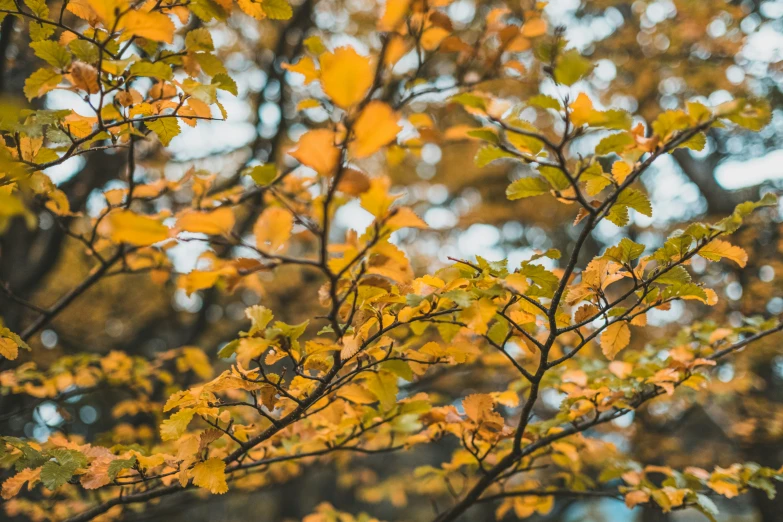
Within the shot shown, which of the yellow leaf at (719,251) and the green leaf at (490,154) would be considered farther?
the yellow leaf at (719,251)

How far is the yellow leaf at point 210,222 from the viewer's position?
0.65 metres

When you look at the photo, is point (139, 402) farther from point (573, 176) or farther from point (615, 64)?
point (615, 64)

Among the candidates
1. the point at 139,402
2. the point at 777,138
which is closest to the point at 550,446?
the point at 139,402

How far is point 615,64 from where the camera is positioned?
4.55 m

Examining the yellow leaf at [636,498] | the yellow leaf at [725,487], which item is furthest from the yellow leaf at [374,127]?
the yellow leaf at [725,487]

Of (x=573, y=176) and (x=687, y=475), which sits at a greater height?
(x=573, y=176)

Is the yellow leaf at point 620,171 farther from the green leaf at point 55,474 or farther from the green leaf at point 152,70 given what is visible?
the green leaf at point 55,474

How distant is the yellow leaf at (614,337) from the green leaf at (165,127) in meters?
1.19

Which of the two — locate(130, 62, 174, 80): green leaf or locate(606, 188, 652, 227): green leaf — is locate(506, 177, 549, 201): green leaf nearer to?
locate(606, 188, 652, 227): green leaf

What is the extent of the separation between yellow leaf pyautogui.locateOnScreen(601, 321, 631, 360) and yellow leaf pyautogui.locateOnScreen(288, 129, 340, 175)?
863 mm

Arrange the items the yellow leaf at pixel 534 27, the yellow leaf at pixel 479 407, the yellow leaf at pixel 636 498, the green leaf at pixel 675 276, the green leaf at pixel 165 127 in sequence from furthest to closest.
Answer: the yellow leaf at pixel 534 27, the yellow leaf at pixel 636 498, the yellow leaf at pixel 479 407, the green leaf at pixel 165 127, the green leaf at pixel 675 276

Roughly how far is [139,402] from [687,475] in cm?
236

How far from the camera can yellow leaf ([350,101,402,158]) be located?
0.60 meters

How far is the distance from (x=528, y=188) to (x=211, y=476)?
947 mm
